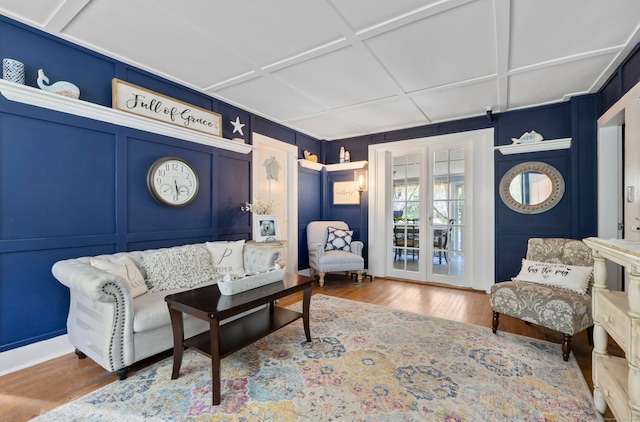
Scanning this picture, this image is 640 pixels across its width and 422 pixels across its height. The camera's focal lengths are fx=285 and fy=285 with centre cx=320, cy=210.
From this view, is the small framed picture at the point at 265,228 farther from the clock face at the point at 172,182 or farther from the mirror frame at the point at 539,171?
the mirror frame at the point at 539,171

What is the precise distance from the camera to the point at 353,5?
1.95m

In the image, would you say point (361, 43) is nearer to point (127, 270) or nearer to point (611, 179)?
point (127, 270)

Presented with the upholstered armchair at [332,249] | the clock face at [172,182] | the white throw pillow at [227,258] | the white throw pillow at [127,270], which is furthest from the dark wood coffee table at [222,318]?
the upholstered armchair at [332,249]

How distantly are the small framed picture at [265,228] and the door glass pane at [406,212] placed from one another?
2227mm

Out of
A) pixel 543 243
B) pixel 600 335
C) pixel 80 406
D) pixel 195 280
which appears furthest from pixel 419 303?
pixel 80 406

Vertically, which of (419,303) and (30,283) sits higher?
(30,283)

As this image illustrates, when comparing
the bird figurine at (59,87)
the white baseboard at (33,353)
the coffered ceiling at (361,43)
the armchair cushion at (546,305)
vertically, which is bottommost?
the white baseboard at (33,353)

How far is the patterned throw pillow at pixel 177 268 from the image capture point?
2498 millimetres

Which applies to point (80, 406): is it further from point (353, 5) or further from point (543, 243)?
point (543, 243)

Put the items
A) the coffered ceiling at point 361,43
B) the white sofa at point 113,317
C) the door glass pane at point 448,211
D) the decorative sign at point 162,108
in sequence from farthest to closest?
the door glass pane at point 448,211
the decorative sign at point 162,108
the coffered ceiling at point 361,43
the white sofa at point 113,317

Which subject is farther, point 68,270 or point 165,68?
point 165,68

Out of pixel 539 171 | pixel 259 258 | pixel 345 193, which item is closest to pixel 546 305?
pixel 539 171

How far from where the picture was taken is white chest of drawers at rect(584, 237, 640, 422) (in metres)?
1.26

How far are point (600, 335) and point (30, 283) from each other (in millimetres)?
3892
